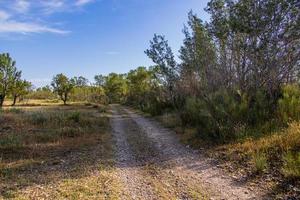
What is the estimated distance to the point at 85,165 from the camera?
345 inches

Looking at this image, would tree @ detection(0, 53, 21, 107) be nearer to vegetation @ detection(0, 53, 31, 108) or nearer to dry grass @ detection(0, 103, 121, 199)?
vegetation @ detection(0, 53, 31, 108)

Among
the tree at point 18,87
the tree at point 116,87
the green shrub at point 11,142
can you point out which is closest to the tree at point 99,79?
the tree at point 116,87

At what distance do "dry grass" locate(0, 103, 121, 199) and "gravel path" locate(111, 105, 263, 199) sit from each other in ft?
1.53

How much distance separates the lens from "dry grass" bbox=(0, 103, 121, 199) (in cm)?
656

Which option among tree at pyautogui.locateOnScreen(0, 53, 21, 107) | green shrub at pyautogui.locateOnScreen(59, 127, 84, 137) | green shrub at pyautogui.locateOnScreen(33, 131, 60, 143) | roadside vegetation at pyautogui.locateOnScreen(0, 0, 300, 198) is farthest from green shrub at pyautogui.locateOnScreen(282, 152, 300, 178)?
tree at pyautogui.locateOnScreen(0, 53, 21, 107)

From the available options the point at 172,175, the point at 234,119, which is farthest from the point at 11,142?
the point at 234,119

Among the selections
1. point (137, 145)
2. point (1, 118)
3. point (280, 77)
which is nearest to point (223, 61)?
point (280, 77)

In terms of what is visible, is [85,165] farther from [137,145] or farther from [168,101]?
[168,101]

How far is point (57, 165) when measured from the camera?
29.3 feet

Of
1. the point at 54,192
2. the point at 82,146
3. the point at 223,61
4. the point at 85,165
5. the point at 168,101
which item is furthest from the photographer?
the point at 168,101

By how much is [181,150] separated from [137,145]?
1911 millimetres

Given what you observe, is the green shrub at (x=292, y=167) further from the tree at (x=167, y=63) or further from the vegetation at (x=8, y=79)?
the vegetation at (x=8, y=79)

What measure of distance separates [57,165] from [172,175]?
350 cm

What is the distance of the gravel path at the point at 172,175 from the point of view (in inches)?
247
